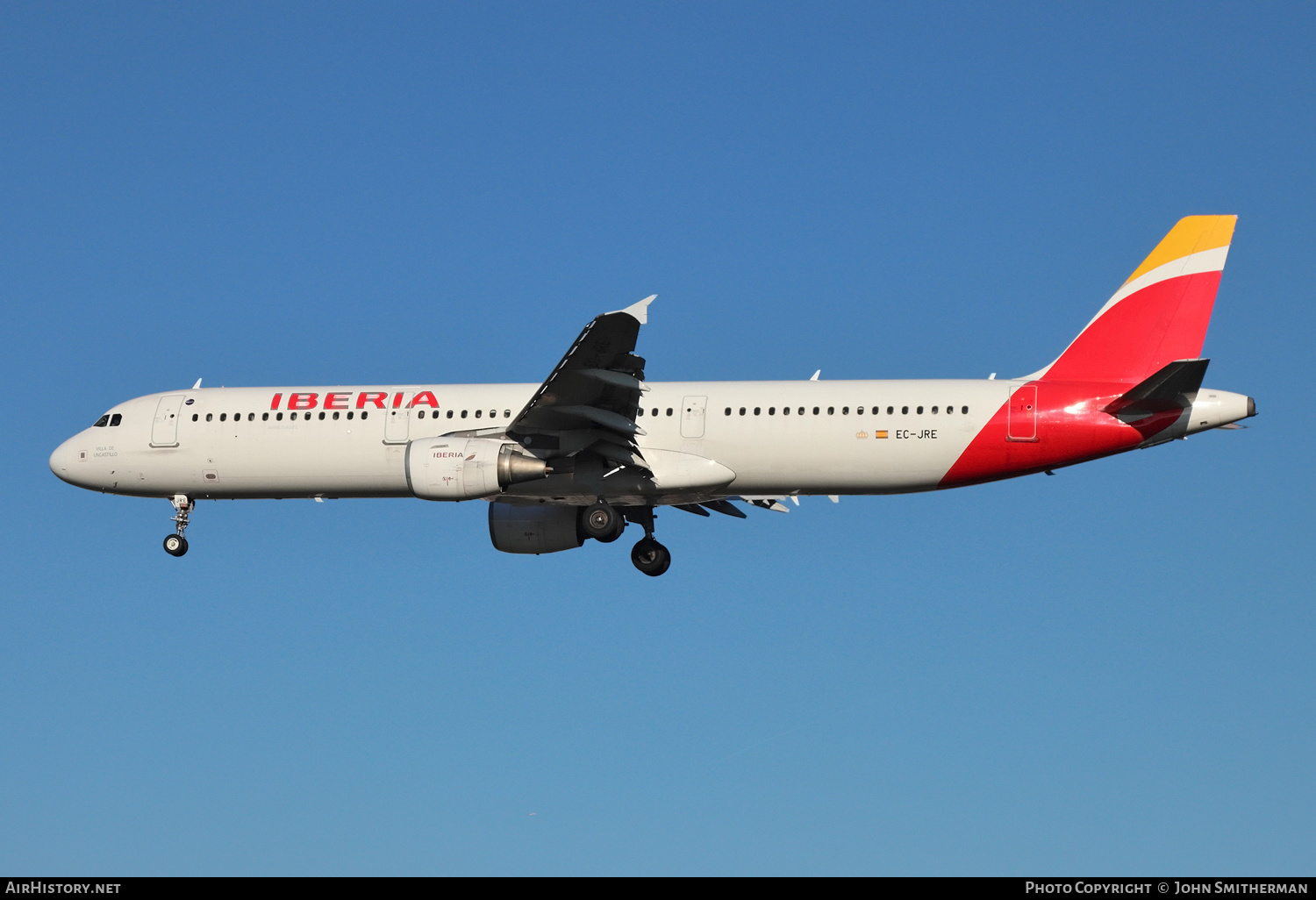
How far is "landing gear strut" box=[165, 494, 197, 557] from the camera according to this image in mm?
32844

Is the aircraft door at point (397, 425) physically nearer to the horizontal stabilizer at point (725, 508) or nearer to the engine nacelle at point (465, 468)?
the engine nacelle at point (465, 468)

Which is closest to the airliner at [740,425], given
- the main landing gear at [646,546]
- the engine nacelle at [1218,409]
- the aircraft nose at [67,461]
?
the engine nacelle at [1218,409]

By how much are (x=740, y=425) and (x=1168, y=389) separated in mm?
8175

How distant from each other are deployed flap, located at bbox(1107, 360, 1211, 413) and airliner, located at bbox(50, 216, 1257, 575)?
0.11ft

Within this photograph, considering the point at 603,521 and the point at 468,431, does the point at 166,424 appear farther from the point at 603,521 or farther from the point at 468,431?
the point at 603,521

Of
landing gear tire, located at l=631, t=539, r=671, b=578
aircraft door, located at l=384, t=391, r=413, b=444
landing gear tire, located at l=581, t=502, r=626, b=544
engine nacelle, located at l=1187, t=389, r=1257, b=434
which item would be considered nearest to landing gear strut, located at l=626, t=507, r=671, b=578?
landing gear tire, located at l=631, t=539, r=671, b=578

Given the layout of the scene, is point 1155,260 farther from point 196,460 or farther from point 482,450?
point 196,460

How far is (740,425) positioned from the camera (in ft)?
97.2

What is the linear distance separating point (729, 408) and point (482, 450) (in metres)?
5.10

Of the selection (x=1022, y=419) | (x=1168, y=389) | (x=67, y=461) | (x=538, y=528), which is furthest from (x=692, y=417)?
(x=67, y=461)

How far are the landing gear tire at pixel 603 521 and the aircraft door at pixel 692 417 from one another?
2450 mm
